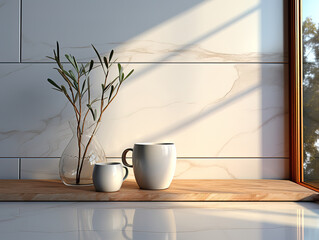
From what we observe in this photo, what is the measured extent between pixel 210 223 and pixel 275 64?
0.64m

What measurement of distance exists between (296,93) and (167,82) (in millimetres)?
414

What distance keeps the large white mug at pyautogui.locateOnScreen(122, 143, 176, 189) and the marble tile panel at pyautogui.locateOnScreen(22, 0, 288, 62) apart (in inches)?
13.4

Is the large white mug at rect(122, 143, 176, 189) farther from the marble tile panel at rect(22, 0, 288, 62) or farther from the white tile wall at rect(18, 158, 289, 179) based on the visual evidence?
the marble tile panel at rect(22, 0, 288, 62)

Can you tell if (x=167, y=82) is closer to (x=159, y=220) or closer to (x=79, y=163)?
(x=79, y=163)

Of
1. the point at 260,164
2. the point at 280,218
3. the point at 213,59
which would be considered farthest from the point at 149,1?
the point at 280,218

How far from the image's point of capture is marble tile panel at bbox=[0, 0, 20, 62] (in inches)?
41.7

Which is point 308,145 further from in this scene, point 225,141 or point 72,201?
point 72,201

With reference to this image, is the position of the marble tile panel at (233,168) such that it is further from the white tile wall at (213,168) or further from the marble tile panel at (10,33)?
the marble tile panel at (10,33)

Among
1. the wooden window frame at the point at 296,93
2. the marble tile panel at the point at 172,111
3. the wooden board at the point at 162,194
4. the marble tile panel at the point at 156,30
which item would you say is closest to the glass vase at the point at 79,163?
the wooden board at the point at 162,194

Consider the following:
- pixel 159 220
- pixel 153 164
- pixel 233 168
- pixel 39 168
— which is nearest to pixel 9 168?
pixel 39 168

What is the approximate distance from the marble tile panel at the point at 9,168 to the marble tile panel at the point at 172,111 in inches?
0.9

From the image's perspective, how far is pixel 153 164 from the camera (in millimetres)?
857

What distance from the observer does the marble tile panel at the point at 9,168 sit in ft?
3.46

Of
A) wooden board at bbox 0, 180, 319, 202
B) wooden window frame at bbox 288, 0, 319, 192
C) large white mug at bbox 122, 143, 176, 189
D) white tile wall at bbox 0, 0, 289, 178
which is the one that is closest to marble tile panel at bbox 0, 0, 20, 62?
white tile wall at bbox 0, 0, 289, 178
